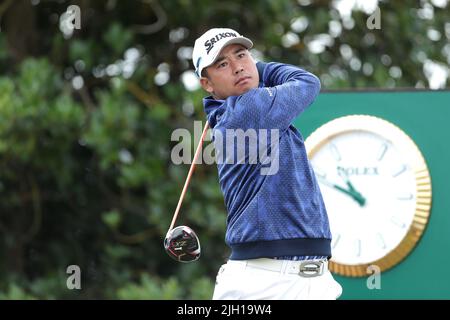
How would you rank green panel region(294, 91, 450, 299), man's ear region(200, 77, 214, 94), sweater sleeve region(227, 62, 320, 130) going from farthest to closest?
green panel region(294, 91, 450, 299), man's ear region(200, 77, 214, 94), sweater sleeve region(227, 62, 320, 130)

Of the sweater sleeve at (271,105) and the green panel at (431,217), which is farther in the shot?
the green panel at (431,217)

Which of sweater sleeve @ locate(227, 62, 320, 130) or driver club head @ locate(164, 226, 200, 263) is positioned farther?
driver club head @ locate(164, 226, 200, 263)

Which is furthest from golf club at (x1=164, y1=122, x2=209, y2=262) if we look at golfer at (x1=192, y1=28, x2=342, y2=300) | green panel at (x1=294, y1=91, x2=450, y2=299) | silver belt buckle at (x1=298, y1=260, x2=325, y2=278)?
green panel at (x1=294, y1=91, x2=450, y2=299)

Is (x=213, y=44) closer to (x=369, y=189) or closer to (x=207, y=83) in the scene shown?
(x=207, y=83)

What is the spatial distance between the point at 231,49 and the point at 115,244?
3.33m

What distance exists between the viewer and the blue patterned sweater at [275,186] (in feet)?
7.80

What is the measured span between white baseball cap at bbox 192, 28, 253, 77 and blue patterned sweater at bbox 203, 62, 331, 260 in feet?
0.36

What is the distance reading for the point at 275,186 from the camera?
7.82ft

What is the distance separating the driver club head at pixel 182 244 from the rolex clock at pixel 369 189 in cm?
81

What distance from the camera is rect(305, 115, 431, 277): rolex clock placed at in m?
3.23

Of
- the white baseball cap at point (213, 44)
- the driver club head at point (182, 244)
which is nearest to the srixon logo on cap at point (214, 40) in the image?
the white baseball cap at point (213, 44)

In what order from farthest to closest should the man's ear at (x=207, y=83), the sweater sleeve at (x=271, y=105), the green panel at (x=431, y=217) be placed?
the green panel at (x=431, y=217), the man's ear at (x=207, y=83), the sweater sleeve at (x=271, y=105)

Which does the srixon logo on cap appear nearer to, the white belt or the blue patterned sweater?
the blue patterned sweater

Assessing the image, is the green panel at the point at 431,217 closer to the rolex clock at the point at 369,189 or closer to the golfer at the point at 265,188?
the rolex clock at the point at 369,189
